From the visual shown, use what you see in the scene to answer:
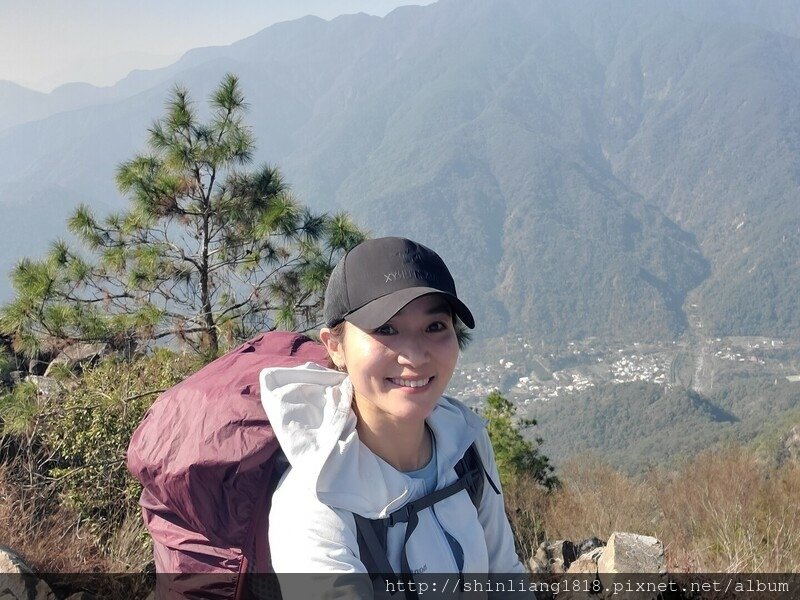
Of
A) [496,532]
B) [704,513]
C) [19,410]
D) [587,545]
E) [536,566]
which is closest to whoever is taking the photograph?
[496,532]

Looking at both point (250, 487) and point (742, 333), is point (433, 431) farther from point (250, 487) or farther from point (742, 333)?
point (742, 333)

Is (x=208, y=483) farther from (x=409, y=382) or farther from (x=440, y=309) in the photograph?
(x=440, y=309)

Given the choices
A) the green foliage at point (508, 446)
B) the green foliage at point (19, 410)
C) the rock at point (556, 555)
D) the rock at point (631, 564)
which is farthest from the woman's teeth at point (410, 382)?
the green foliage at point (508, 446)

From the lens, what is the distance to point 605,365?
122375 mm

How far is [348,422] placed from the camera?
1.55 m

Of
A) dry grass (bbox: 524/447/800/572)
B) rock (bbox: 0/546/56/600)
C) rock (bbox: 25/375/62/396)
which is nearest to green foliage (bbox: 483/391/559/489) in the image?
dry grass (bbox: 524/447/800/572)

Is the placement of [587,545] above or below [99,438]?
below

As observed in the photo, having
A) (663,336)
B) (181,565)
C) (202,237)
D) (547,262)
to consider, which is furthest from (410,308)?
(547,262)

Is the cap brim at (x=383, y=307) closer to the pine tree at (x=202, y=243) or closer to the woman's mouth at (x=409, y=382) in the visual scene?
the woman's mouth at (x=409, y=382)

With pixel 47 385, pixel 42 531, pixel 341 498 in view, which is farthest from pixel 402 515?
pixel 47 385

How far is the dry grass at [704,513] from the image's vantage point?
13.9ft

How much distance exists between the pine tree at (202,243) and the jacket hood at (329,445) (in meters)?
4.53

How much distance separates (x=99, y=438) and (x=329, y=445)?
320 cm

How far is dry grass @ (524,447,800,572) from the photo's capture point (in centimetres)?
424
